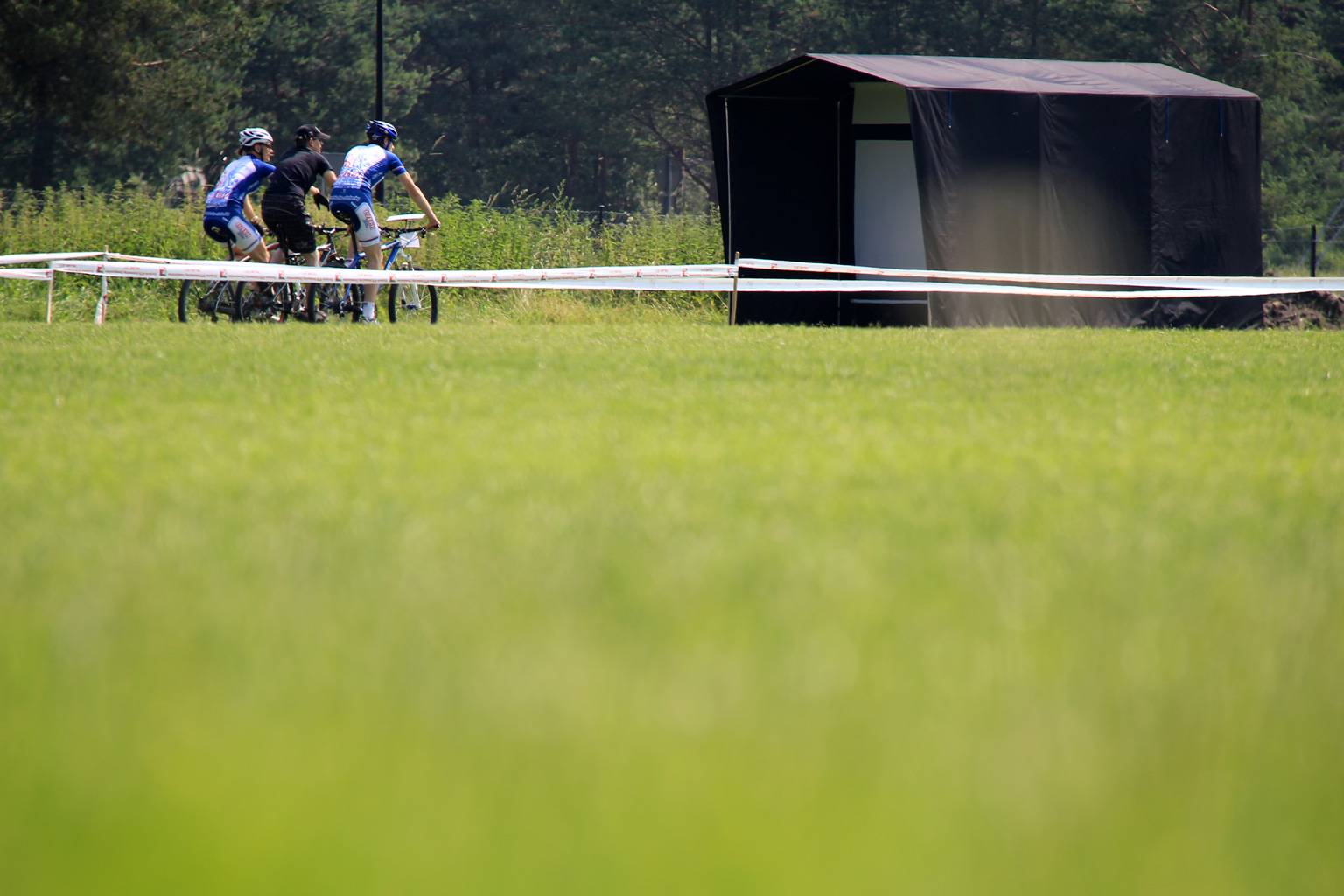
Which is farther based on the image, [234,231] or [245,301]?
[245,301]

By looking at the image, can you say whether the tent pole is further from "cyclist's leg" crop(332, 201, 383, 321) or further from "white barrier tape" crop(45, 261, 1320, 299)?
"cyclist's leg" crop(332, 201, 383, 321)

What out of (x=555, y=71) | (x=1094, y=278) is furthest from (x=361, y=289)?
(x=555, y=71)

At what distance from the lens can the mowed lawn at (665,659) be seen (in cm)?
282

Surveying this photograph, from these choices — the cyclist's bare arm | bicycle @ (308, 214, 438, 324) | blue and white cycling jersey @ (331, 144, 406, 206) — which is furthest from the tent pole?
blue and white cycling jersey @ (331, 144, 406, 206)

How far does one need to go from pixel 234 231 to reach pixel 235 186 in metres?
0.45

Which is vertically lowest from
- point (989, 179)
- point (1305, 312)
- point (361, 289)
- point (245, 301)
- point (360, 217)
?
point (1305, 312)

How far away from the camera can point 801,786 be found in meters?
3.07

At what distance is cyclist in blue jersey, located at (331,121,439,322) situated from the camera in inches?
640

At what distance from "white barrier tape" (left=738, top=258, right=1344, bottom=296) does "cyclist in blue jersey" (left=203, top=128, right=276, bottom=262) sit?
17.4 ft

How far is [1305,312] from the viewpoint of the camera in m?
22.6

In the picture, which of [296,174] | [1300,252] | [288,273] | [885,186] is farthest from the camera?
[1300,252]

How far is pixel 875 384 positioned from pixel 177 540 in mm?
6316

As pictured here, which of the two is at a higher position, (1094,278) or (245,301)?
(1094,278)

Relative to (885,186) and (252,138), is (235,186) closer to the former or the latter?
(252,138)
